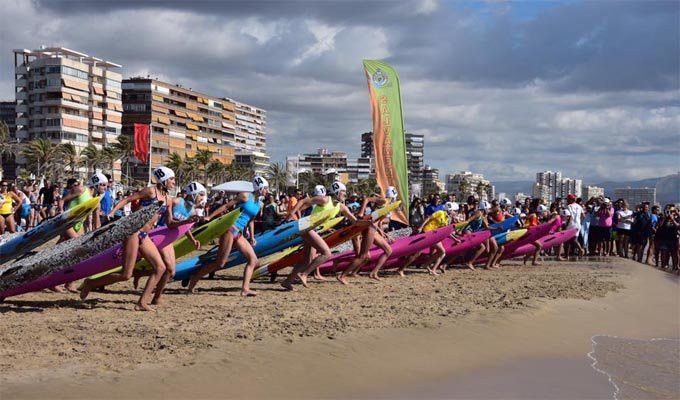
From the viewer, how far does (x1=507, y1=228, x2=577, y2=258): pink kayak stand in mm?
17031

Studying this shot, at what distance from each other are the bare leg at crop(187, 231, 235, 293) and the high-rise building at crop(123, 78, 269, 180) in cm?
8907

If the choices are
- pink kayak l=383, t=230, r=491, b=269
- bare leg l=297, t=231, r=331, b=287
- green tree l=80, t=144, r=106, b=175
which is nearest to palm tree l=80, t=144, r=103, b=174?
green tree l=80, t=144, r=106, b=175

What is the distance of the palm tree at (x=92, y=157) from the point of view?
86812 millimetres

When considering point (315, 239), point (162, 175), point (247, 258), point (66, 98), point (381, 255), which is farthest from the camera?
point (66, 98)

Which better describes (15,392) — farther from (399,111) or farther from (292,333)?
(399,111)

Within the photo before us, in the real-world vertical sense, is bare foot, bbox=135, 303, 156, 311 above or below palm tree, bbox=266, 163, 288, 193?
below

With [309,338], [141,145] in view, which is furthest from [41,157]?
[309,338]

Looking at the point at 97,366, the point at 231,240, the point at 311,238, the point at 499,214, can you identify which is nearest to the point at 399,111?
the point at 499,214

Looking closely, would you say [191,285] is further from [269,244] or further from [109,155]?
[109,155]

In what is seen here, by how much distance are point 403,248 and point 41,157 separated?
74.7 metres

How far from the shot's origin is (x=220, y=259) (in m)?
9.64

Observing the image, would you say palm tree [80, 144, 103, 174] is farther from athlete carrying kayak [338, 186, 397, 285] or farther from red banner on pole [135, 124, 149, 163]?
athlete carrying kayak [338, 186, 397, 285]

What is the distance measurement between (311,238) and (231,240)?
1604 millimetres

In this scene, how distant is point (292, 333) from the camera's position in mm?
7211
